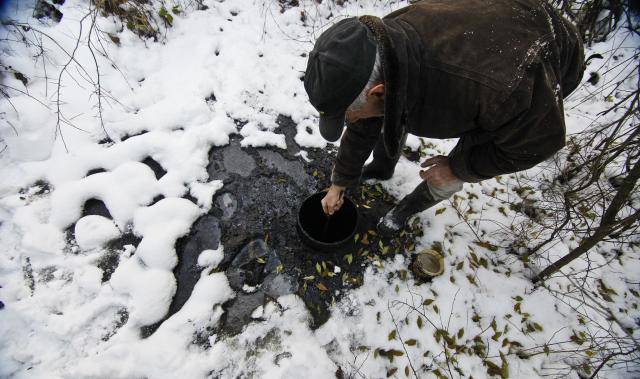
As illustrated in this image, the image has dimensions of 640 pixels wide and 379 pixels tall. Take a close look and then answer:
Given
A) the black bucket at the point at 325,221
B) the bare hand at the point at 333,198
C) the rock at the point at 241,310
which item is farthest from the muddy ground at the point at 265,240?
the bare hand at the point at 333,198

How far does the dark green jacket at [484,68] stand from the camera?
4.23 ft

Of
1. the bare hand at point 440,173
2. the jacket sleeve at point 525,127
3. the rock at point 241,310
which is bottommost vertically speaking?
the rock at point 241,310

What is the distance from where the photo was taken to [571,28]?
1.53 m

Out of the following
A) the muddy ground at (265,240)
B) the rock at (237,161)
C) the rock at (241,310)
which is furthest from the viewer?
the rock at (237,161)

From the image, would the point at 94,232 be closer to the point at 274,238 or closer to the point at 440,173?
the point at 274,238

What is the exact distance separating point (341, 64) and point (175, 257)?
175 centimetres

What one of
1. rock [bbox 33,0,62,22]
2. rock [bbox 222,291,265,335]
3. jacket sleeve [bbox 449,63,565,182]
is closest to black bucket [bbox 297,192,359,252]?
rock [bbox 222,291,265,335]

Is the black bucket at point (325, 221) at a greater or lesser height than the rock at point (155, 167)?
lesser

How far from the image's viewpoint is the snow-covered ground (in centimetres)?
190

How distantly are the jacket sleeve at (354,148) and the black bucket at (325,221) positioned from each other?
0.31 m

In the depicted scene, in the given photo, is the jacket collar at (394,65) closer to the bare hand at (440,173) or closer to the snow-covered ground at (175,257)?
the bare hand at (440,173)

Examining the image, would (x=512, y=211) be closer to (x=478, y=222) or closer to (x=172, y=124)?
(x=478, y=222)

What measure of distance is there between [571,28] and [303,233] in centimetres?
182

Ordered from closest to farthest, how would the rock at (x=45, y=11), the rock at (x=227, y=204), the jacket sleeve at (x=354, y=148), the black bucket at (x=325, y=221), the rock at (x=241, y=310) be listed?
the jacket sleeve at (x=354, y=148) → the rock at (x=241, y=310) → the black bucket at (x=325, y=221) → the rock at (x=227, y=204) → the rock at (x=45, y=11)
